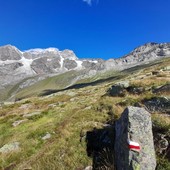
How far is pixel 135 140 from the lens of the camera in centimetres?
873

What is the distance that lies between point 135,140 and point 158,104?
20.3 feet

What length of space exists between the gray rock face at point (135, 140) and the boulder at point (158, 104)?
3931 mm

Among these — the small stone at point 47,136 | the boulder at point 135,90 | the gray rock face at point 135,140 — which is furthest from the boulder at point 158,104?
the small stone at point 47,136

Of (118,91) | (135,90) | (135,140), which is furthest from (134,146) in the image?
(118,91)

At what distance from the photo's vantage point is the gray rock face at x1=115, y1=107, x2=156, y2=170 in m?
8.19

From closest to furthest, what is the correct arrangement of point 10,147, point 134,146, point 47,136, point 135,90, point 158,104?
1. point 134,146
2. point 158,104
3. point 10,147
4. point 47,136
5. point 135,90

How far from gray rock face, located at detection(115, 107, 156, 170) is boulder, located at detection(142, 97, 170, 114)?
393 cm

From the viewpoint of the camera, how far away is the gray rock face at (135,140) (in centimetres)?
819

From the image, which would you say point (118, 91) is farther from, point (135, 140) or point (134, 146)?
point (134, 146)

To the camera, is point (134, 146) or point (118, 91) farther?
point (118, 91)

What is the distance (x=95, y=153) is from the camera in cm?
1132

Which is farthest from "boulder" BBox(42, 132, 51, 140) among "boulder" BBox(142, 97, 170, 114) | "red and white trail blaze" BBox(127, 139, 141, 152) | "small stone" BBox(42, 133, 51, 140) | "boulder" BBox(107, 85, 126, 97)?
"boulder" BBox(107, 85, 126, 97)

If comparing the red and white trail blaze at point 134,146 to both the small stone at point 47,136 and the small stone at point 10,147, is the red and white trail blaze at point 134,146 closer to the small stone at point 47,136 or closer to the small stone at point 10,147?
the small stone at point 47,136

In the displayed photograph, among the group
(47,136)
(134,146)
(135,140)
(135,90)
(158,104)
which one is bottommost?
(47,136)
